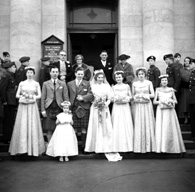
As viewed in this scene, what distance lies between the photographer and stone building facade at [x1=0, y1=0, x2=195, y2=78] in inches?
403

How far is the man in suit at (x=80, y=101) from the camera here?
7066 mm

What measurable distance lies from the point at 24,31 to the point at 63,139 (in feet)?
16.9

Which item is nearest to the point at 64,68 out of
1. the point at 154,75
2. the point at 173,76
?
the point at 154,75

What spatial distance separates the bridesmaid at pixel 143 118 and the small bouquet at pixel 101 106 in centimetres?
76

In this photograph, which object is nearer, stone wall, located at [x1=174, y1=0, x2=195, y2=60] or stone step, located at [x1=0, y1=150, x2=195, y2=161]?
stone step, located at [x1=0, y1=150, x2=195, y2=161]

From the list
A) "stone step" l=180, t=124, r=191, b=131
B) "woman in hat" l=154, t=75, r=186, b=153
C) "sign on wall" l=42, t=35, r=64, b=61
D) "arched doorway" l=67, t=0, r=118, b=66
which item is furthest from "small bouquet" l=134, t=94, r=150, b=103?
"arched doorway" l=67, t=0, r=118, b=66

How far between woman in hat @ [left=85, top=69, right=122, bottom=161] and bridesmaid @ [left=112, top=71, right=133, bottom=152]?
14 cm

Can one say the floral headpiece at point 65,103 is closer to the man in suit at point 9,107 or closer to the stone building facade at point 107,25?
the man in suit at point 9,107

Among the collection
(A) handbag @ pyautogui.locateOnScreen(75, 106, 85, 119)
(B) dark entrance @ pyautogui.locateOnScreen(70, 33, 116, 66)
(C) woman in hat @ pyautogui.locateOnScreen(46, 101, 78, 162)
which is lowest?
(C) woman in hat @ pyautogui.locateOnScreen(46, 101, 78, 162)

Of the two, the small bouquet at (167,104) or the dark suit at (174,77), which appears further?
the dark suit at (174,77)

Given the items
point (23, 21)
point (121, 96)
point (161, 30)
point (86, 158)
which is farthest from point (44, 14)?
point (86, 158)

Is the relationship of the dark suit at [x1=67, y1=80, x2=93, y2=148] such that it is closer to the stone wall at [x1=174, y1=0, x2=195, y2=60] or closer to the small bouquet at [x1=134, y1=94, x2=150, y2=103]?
the small bouquet at [x1=134, y1=94, x2=150, y2=103]

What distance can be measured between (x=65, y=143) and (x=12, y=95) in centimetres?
198

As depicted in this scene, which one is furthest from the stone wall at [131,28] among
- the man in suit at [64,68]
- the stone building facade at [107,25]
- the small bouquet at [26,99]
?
the small bouquet at [26,99]
